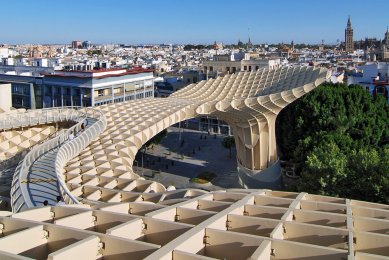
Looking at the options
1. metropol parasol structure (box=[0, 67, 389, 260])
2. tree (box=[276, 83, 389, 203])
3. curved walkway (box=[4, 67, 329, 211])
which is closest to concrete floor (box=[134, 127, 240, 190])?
curved walkway (box=[4, 67, 329, 211])

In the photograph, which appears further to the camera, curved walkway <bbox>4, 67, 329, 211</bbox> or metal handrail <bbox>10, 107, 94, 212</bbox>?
curved walkway <bbox>4, 67, 329, 211</bbox>

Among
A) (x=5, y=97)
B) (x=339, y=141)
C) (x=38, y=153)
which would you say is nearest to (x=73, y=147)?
(x=38, y=153)

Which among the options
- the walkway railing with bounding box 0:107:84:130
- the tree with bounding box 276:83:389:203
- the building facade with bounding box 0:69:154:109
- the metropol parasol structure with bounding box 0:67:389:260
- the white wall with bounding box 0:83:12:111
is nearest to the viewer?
the metropol parasol structure with bounding box 0:67:389:260

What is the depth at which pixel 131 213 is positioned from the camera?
1496 centimetres

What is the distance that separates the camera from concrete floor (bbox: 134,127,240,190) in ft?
160

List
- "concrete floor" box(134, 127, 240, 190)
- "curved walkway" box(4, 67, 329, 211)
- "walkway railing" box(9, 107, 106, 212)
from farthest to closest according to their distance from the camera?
"concrete floor" box(134, 127, 240, 190) → "curved walkway" box(4, 67, 329, 211) → "walkway railing" box(9, 107, 106, 212)

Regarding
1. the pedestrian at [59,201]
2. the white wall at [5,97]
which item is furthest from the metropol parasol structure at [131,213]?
the white wall at [5,97]

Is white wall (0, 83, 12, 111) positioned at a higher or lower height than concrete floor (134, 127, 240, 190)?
higher

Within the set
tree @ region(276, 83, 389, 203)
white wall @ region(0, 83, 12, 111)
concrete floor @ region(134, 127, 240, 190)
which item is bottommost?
concrete floor @ region(134, 127, 240, 190)

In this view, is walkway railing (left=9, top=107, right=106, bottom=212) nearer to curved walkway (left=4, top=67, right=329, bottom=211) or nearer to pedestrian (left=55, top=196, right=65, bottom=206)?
curved walkway (left=4, top=67, right=329, bottom=211)

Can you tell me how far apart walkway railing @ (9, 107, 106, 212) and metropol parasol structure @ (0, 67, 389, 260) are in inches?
2.9

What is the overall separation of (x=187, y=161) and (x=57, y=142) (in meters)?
32.8

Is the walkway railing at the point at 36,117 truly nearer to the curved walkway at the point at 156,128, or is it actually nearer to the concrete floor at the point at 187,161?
the curved walkway at the point at 156,128

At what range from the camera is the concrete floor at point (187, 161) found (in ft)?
160
